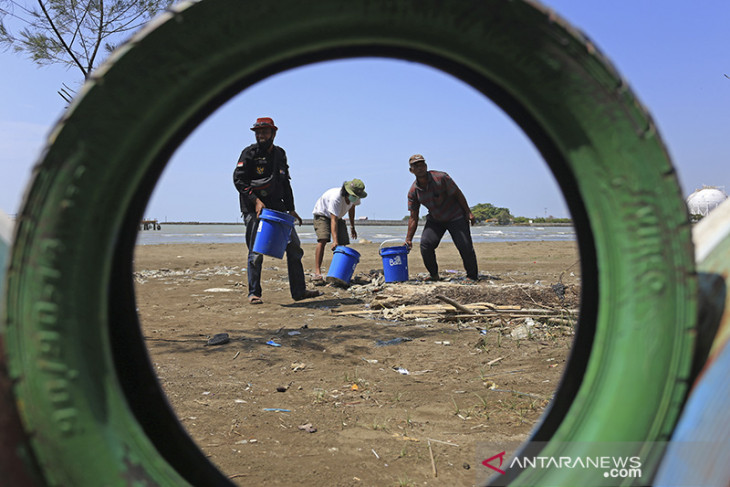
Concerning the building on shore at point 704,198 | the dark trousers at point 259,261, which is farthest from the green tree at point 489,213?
the dark trousers at point 259,261

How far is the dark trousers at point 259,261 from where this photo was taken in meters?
6.18

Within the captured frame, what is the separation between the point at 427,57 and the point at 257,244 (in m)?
5.03

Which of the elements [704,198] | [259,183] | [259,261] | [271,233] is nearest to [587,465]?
[271,233]

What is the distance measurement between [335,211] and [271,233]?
7.73 ft

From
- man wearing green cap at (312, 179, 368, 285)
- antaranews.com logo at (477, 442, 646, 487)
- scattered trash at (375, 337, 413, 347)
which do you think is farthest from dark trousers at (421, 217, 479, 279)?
antaranews.com logo at (477, 442, 646, 487)

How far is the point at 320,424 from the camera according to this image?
258 centimetres

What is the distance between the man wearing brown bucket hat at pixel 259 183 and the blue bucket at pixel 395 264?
1357mm

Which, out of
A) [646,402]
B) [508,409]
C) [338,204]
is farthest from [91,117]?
[338,204]

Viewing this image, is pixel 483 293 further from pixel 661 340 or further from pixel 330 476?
pixel 661 340

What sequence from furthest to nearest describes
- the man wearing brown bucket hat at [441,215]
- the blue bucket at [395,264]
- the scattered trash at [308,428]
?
the man wearing brown bucket hat at [441,215]
the blue bucket at [395,264]
the scattered trash at [308,428]

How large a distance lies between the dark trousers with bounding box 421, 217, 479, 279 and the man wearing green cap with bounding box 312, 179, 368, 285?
4.07ft

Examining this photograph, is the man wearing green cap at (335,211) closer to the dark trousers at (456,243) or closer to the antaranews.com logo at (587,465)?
the dark trousers at (456,243)

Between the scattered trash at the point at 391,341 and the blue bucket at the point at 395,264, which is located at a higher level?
the blue bucket at the point at 395,264

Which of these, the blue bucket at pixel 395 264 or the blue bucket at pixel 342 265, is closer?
the blue bucket at pixel 395 264
